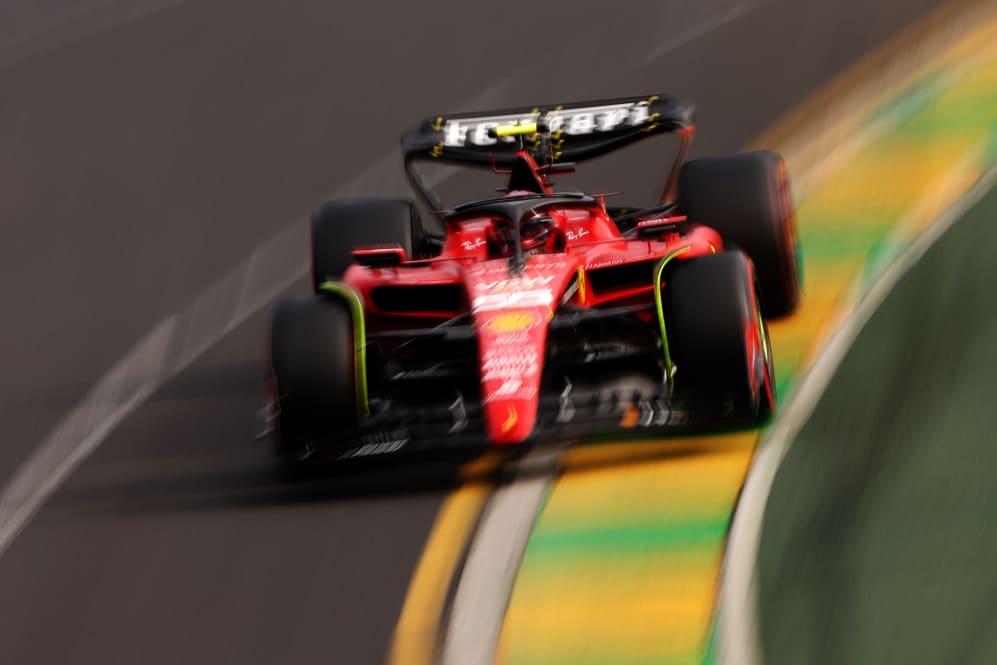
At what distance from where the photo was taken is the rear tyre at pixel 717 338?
652 centimetres

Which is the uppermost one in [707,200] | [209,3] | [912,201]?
[209,3]

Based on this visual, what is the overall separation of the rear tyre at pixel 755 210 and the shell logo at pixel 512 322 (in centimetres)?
184

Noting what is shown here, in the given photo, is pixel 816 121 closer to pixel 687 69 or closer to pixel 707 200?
pixel 687 69

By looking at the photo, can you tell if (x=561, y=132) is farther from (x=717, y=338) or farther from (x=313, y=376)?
(x=313, y=376)

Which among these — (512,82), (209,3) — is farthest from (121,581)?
(209,3)

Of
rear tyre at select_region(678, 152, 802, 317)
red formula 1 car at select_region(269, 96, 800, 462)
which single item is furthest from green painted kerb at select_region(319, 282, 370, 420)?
rear tyre at select_region(678, 152, 802, 317)

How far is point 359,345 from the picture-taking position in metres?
6.78

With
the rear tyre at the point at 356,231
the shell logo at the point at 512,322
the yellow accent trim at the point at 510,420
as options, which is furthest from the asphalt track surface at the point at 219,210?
the rear tyre at the point at 356,231

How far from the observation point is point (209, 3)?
16734 millimetres

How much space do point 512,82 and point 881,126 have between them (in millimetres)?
3866

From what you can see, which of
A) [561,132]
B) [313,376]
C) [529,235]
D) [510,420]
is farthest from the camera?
[561,132]

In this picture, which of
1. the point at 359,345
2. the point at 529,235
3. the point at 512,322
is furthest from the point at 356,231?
the point at 512,322

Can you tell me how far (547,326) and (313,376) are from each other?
3.53 feet

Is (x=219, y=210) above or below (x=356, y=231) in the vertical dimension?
below
